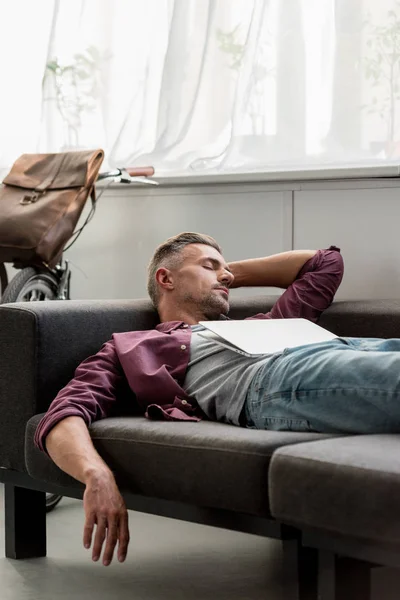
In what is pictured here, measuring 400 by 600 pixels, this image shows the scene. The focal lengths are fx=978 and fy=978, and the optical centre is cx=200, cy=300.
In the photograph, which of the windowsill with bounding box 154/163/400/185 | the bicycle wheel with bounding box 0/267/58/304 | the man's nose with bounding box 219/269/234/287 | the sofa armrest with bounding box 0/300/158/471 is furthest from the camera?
the bicycle wheel with bounding box 0/267/58/304

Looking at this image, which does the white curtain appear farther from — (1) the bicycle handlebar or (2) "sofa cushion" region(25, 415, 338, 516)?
(2) "sofa cushion" region(25, 415, 338, 516)

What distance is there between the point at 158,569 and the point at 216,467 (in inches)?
25.4

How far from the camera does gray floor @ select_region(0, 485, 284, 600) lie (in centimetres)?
216

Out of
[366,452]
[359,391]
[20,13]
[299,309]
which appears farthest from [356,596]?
[20,13]

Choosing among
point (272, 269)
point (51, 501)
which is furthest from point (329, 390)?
point (51, 501)

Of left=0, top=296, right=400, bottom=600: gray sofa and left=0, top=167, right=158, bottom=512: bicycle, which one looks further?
left=0, top=167, right=158, bottom=512: bicycle

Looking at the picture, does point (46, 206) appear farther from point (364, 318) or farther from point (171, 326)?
point (364, 318)

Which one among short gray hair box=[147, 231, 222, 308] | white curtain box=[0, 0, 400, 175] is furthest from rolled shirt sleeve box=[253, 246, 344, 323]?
white curtain box=[0, 0, 400, 175]

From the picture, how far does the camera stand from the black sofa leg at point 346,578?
1622mm

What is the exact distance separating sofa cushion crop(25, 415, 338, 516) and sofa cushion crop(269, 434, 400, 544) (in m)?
0.07

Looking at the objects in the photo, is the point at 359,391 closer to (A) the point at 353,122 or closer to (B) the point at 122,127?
(A) the point at 353,122

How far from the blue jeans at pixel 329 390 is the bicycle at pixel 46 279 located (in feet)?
4.00

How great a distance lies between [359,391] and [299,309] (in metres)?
0.76

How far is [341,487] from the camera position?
1.54 m
